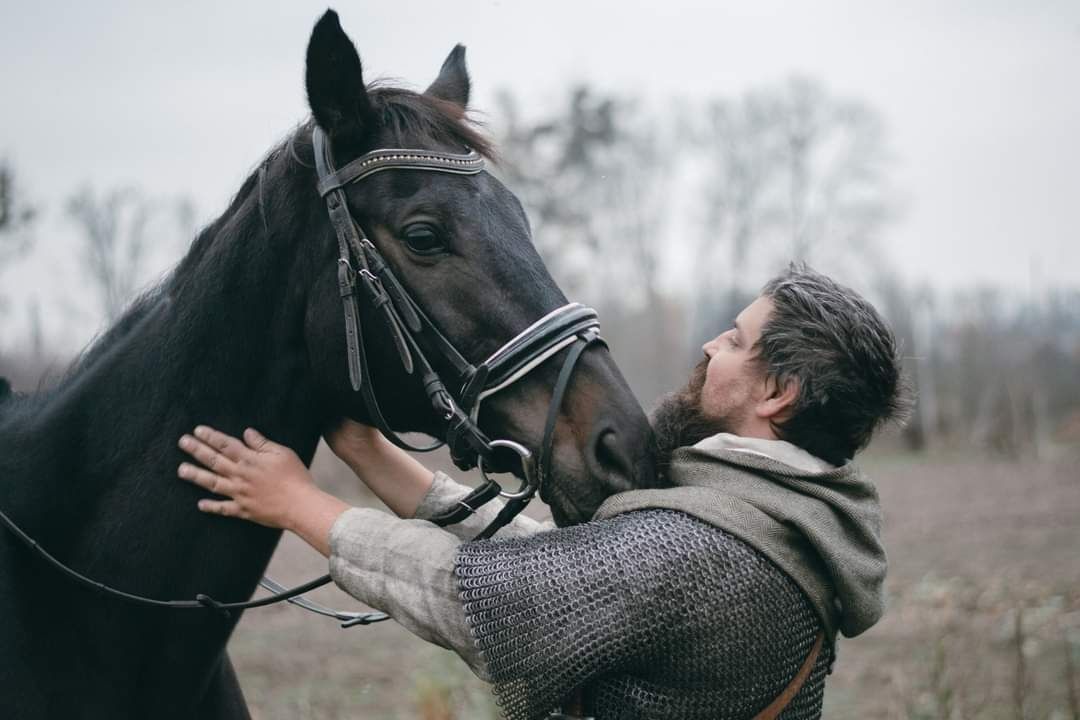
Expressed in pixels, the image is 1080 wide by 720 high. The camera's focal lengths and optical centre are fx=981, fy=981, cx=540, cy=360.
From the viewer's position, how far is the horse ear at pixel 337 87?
2617mm

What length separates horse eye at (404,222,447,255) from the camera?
8.58ft

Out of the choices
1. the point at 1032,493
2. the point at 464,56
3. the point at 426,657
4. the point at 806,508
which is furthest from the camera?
the point at 1032,493

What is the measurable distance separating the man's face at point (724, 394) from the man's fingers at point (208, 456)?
1155 mm

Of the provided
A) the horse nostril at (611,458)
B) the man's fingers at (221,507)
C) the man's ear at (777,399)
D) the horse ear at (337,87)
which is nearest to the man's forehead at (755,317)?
the man's ear at (777,399)

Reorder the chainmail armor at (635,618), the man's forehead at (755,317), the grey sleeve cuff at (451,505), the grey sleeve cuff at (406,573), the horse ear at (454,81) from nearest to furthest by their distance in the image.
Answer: the chainmail armor at (635,618) → the grey sleeve cuff at (406,573) → the man's forehead at (755,317) → the grey sleeve cuff at (451,505) → the horse ear at (454,81)

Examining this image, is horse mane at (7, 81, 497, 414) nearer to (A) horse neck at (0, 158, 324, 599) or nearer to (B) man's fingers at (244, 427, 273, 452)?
(A) horse neck at (0, 158, 324, 599)

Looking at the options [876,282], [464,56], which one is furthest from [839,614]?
[876,282]

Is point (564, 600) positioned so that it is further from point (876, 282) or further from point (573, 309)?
point (876, 282)

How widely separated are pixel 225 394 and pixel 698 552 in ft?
4.42

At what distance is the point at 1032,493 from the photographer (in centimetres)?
1688

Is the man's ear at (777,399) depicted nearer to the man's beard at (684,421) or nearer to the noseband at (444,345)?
the man's beard at (684,421)

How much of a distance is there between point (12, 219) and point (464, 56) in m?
3.44

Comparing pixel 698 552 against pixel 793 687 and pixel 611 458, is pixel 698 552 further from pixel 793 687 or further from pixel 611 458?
pixel 793 687

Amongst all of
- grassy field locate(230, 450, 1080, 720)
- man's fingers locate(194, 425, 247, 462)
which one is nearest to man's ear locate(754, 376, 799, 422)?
man's fingers locate(194, 425, 247, 462)
